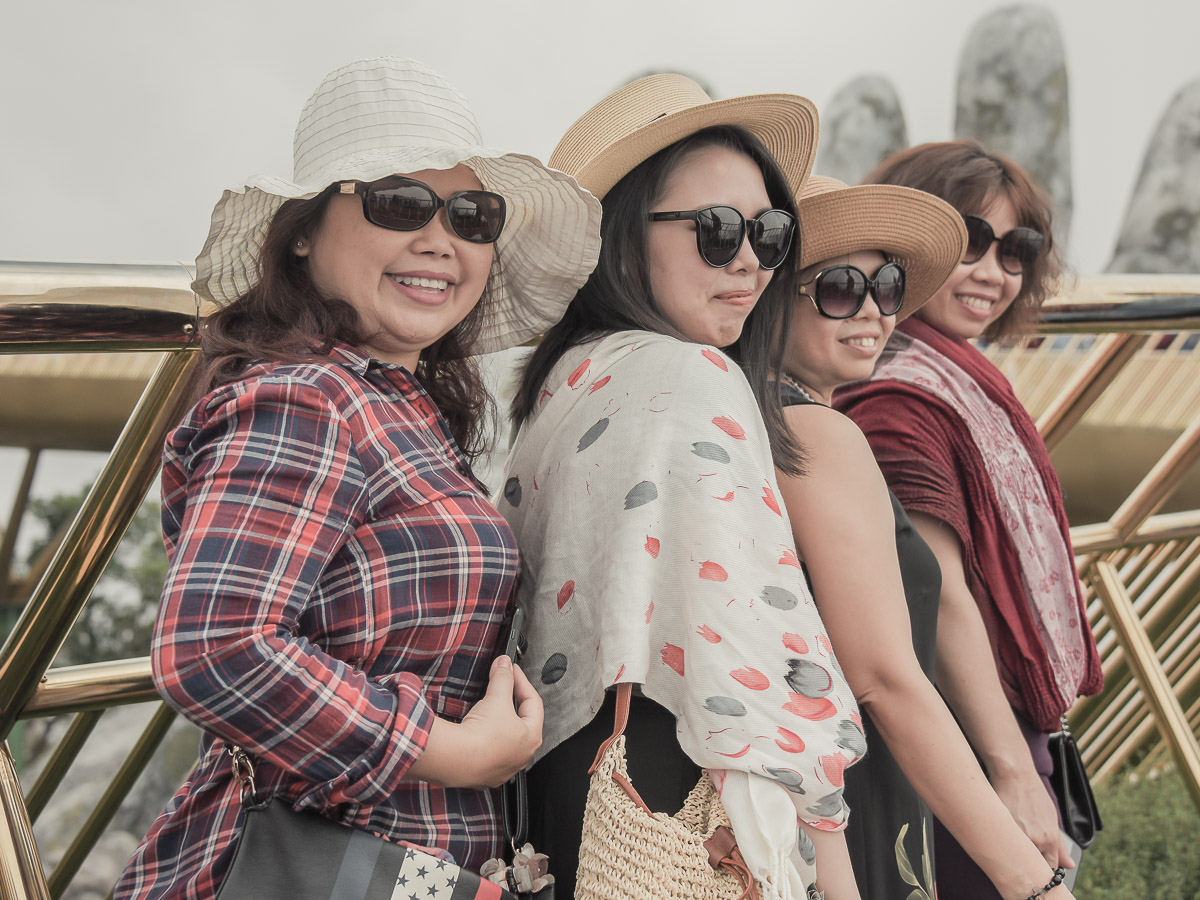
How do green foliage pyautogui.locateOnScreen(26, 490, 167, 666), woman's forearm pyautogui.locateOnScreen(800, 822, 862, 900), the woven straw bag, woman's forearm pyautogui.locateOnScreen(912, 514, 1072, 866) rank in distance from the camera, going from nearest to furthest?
the woven straw bag < woman's forearm pyautogui.locateOnScreen(800, 822, 862, 900) < woman's forearm pyautogui.locateOnScreen(912, 514, 1072, 866) < green foliage pyautogui.locateOnScreen(26, 490, 167, 666)

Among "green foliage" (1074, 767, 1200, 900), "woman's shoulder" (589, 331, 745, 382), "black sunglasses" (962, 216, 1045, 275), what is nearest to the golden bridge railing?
"black sunglasses" (962, 216, 1045, 275)

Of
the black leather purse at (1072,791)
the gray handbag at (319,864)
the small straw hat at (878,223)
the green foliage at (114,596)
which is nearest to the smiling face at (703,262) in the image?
the small straw hat at (878,223)

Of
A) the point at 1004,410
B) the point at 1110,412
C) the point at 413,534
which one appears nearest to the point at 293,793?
the point at 413,534

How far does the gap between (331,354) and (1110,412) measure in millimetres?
9457

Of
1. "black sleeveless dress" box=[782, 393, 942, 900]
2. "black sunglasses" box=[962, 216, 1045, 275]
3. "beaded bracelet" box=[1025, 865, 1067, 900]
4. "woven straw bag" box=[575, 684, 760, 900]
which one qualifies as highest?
"black sunglasses" box=[962, 216, 1045, 275]

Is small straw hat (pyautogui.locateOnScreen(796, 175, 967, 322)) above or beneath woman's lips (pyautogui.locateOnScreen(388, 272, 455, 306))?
beneath

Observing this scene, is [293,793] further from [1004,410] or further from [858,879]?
[1004,410]

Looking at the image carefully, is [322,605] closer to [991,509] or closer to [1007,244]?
[991,509]

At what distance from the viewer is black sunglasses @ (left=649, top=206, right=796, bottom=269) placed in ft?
5.32

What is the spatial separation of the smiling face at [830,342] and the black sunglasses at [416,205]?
0.74m

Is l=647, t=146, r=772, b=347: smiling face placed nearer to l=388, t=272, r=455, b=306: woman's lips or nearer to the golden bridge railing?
l=388, t=272, r=455, b=306: woman's lips

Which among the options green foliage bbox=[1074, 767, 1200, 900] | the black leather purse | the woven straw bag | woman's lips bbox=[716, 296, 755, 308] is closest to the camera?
the woven straw bag

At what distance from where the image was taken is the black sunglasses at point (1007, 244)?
231 cm

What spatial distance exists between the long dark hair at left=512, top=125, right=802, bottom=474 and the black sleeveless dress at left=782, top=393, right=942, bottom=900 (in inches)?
2.9
